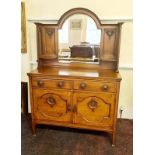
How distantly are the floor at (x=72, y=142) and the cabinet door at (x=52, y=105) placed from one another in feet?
0.91

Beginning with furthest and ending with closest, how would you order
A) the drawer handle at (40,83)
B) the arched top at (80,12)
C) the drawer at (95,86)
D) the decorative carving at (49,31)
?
the decorative carving at (49,31) < the arched top at (80,12) < the drawer handle at (40,83) < the drawer at (95,86)

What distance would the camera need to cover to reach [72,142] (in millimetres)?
2297

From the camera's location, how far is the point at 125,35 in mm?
2547

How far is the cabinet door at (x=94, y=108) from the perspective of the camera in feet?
7.03

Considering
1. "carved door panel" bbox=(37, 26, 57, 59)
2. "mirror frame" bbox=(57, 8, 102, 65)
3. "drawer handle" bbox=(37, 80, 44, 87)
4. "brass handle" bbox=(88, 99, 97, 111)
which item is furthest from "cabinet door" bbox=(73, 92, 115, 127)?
"mirror frame" bbox=(57, 8, 102, 65)

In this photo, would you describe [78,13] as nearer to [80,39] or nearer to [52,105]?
[80,39]

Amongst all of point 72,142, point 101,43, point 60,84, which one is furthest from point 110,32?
point 72,142

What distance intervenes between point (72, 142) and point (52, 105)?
53 centimetres

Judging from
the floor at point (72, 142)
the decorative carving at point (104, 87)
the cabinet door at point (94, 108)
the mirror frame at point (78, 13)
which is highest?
the mirror frame at point (78, 13)

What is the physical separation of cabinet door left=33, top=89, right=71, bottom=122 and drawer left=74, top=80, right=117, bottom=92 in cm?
17

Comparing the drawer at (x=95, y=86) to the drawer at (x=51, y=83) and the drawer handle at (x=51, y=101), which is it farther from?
the drawer handle at (x=51, y=101)

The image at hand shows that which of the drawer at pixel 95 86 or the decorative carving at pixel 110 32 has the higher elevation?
the decorative carving at pixel 110 32

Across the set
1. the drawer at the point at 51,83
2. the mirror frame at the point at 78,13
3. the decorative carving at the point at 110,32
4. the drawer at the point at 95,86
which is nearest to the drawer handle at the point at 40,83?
the drawer at the point at 51,83
